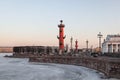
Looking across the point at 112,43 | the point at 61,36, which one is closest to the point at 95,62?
the point at 61,36

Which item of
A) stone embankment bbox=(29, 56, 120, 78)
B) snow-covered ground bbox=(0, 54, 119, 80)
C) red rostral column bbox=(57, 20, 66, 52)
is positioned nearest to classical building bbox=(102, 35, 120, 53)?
red rostral column bbox=(57, 20, 66, 52)

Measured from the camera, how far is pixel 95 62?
64625 mm

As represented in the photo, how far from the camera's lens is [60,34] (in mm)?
119562

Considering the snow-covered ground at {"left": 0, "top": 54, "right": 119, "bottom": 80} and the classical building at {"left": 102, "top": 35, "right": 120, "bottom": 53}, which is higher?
the classical building at {"left": 102, "top": 35, "right": 120, "bottom": 53}

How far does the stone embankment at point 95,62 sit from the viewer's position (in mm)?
44559

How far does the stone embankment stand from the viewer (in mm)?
44559

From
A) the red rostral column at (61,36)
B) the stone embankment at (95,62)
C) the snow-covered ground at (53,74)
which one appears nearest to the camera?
the stone embankment at (95,62)

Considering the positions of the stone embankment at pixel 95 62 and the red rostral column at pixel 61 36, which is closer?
the stone embankment at pixel 95 62

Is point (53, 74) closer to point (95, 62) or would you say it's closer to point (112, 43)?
point (95, 62)

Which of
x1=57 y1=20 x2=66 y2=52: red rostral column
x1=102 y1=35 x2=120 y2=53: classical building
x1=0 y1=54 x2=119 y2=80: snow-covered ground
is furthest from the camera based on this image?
x1=102 y1=35 x2=120 y2=53: classical building

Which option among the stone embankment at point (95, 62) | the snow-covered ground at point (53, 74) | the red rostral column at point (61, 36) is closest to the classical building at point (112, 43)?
the red rostral column at point (61, 36)

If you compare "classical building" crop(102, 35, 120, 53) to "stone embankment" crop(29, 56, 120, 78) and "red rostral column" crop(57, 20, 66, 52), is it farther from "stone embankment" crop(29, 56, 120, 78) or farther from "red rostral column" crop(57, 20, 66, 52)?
"stone embankment" crop(29, 56, 120, 78)

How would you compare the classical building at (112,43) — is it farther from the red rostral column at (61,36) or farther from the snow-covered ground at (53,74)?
the snow-covered ground at (53,74)

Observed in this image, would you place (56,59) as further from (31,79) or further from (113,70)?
(113,70)
